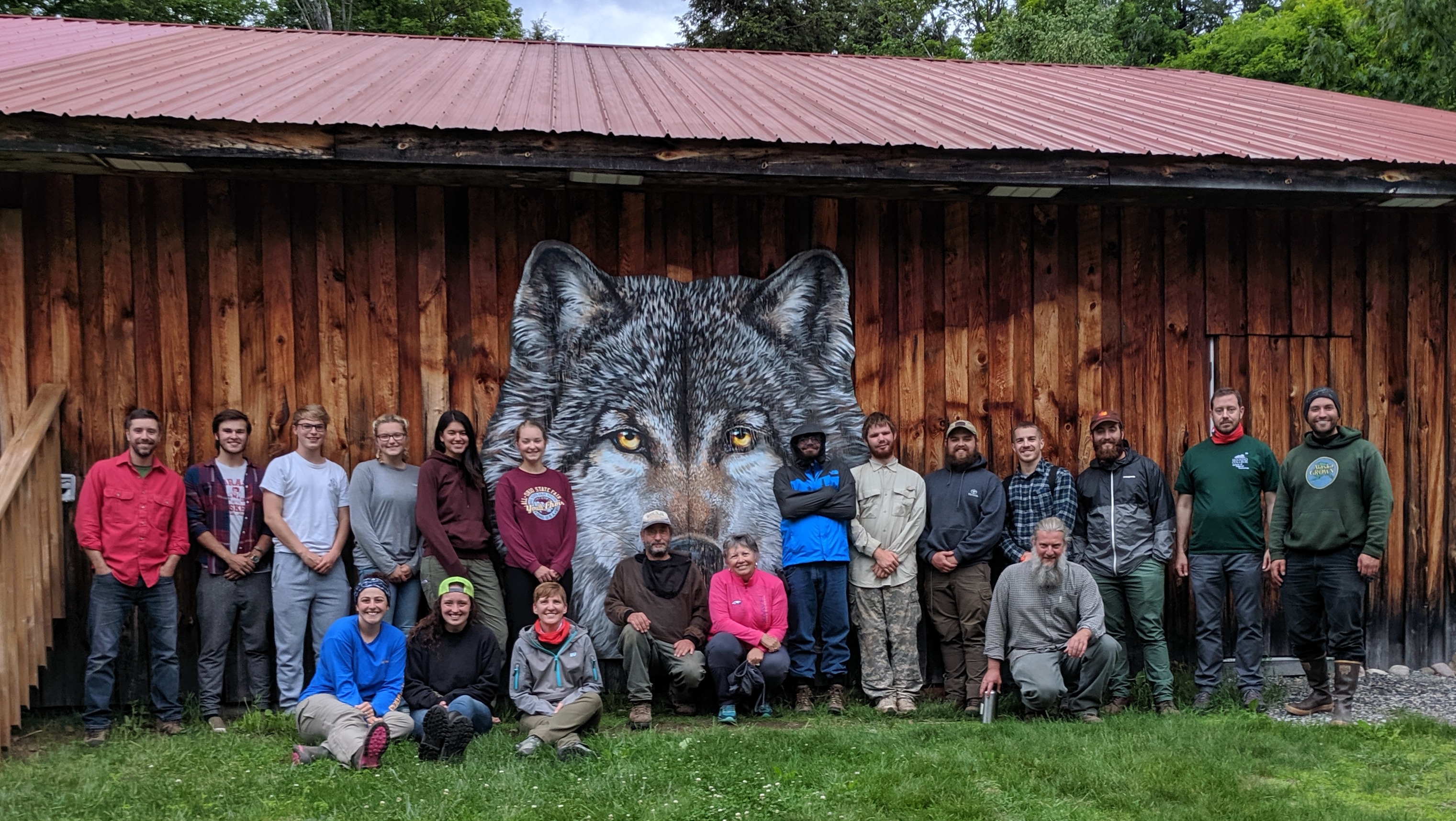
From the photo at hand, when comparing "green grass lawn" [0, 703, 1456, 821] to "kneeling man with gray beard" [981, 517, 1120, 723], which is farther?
"kneeling man with gray beard" [981, 517, 1120, 723]

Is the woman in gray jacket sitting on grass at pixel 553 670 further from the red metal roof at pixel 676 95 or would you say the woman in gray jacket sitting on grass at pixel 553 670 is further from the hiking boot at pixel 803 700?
the red metal roof at pixel 676 95

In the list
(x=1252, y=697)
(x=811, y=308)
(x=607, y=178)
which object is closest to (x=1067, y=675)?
(x=1252, y=697)

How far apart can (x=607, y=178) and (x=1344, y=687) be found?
15.2 ft

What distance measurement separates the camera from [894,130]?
5477 mm

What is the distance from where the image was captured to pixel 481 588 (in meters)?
5.30

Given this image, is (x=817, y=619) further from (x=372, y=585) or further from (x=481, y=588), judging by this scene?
(x=372, y=585)

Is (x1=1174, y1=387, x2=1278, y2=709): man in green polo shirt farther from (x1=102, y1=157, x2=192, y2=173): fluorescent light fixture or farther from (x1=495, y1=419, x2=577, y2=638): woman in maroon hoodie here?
(x1=102, y1=157, x2=192, y2=173): fluorescent light fixture

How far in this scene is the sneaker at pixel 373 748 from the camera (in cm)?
414

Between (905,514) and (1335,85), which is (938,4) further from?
(905,514)

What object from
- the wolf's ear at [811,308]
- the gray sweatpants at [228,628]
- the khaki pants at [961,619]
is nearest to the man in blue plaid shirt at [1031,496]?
the khaki pants at [961,619]

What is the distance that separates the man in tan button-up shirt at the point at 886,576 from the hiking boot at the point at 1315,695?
78.4 inches

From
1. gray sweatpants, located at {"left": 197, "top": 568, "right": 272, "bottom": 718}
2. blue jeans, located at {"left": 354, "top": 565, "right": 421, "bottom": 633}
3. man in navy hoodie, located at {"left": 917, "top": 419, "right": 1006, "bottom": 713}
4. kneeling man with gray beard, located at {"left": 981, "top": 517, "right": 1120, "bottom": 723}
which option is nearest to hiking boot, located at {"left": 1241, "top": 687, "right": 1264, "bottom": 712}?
kneeling man with gray beard, located at {"left": 981, "top": 517, "right": 1120, "bottom": 723}

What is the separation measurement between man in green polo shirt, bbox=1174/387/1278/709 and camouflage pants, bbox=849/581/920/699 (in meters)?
1.55

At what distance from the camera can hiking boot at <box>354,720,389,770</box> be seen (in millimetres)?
4137
